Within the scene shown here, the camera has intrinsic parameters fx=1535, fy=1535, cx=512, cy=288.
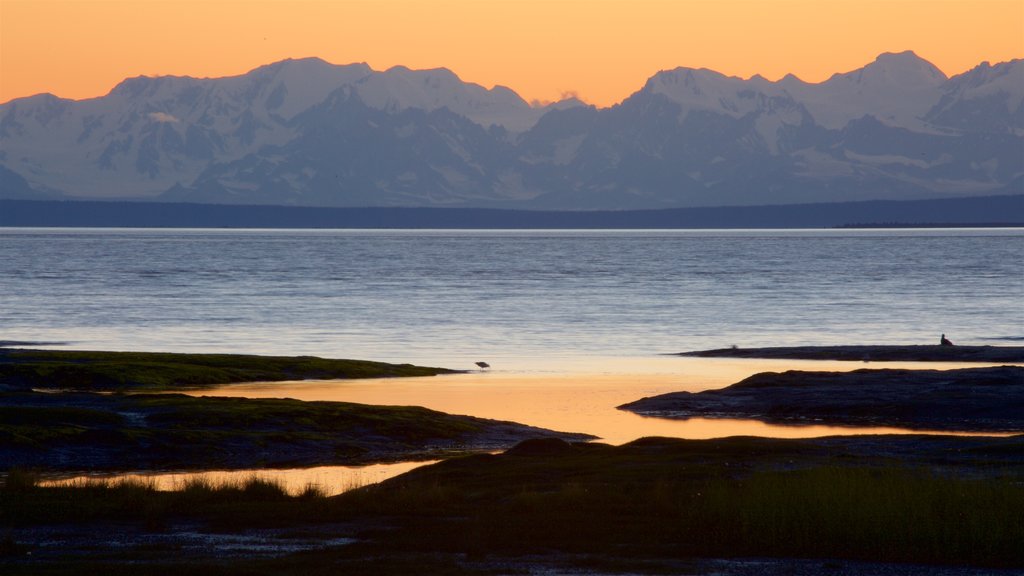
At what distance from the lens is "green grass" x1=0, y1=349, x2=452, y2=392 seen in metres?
55.5

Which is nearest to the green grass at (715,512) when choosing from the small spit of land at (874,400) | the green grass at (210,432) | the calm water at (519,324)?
the calm water at (519,324)

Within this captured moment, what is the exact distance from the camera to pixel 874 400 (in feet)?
167

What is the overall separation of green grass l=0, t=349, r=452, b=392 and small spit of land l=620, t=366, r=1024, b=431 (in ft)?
52.5

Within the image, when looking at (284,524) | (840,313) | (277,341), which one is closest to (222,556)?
(284,524)

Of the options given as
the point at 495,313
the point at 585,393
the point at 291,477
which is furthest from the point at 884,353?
the point at 495,313

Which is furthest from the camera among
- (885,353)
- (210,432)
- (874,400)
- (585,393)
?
(885,353)

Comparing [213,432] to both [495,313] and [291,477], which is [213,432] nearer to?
[291,477]

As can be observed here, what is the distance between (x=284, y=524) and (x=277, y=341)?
60315 millimetres

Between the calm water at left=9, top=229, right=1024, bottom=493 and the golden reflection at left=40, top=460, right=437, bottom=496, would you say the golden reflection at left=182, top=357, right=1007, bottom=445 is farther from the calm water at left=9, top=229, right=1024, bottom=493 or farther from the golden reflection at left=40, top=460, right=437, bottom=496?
the golden reflection at left=40, top=460, right=437, bottom=496

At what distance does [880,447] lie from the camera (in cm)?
3872

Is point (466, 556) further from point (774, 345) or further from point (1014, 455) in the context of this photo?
point (774, 345)

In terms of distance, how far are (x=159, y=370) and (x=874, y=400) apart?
26636 millimetres

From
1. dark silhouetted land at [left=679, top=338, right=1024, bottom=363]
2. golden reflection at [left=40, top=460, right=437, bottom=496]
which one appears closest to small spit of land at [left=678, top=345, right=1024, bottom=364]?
dark silhouetted land at [left=679, top=338, right=1024, bottom=363]

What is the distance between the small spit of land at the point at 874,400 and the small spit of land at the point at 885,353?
47.5 ft
